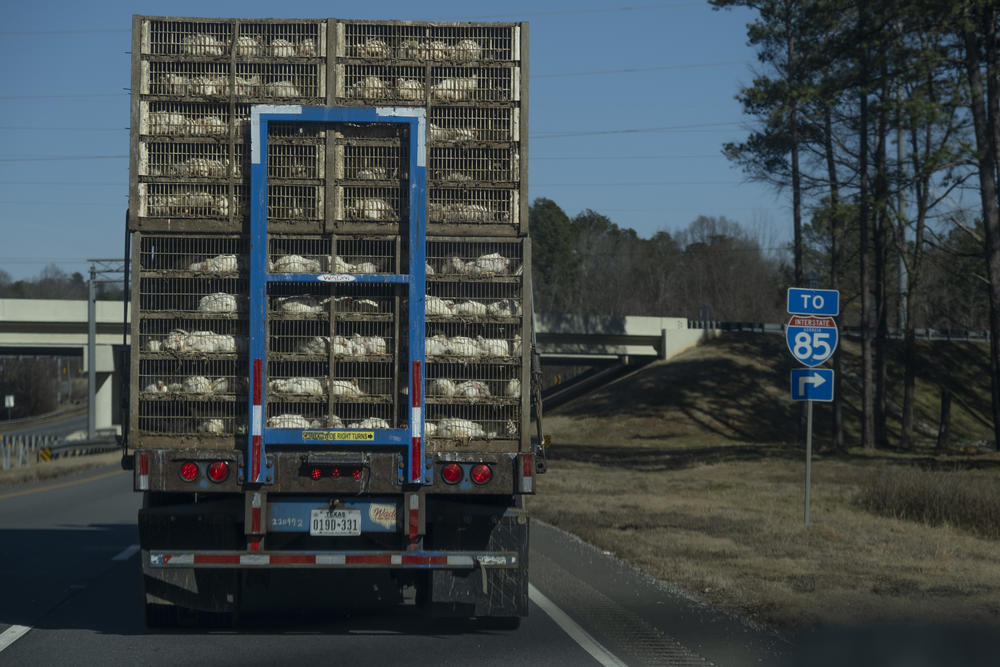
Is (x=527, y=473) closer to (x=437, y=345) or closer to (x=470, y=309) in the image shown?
(x=437, y=345)

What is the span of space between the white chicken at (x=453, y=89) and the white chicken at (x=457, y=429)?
230cm

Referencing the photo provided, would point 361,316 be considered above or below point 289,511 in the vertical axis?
above

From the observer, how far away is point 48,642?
8.40 metres

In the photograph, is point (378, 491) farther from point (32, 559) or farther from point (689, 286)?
point (689, 286)

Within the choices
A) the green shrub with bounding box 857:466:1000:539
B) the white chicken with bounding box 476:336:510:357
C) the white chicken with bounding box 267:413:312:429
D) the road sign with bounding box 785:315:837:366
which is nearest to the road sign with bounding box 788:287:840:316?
the road sign with bounding box 785:315:837:366

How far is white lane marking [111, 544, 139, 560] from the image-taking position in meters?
13.6

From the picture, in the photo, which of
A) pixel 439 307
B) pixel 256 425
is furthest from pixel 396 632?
pixel 439 307

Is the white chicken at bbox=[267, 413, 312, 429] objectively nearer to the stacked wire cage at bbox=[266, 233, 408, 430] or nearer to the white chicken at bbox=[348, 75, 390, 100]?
the stacked wire cage at bbox=[266, 233, 408, 430]

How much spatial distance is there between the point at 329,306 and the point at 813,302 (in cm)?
974

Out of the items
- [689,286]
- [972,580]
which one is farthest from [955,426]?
[689,286]

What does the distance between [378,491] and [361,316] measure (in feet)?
3.98

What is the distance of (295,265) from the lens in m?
8.30

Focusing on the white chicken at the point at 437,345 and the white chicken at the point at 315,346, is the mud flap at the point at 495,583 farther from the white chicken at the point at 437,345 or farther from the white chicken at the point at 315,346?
the white chicken at the point at 315,346

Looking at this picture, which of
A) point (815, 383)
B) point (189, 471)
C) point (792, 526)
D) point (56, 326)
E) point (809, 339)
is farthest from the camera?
point (56, 326)
